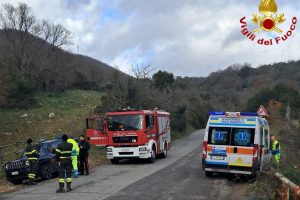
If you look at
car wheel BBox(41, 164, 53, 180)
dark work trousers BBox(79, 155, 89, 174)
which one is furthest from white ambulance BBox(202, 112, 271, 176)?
car wheel BBox(41, 164, 53, 180)

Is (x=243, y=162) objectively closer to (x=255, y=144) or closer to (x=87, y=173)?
(x=255, y=144)

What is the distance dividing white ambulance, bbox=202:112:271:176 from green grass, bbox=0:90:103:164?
17019 mm

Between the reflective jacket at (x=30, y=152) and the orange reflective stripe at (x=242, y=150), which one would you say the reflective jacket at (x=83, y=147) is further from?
the orange reflective stripe at (x=242, y=150)

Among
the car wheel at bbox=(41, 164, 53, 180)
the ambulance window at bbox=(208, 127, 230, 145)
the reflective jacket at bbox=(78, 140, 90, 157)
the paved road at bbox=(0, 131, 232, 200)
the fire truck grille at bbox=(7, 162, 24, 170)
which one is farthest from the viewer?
the reflective jacket at bbox=(78, 140, 90, 157)

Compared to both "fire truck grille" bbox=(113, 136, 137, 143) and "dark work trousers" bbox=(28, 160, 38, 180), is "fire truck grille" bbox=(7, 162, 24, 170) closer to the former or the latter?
"dark work trousers" bbox=(28, 160, 38, 180)

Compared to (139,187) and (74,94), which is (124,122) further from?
(74,94)

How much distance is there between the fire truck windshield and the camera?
23125 millimetres

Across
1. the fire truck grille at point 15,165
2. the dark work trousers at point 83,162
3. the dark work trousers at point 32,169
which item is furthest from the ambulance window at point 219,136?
the fire truck grille at point 15,165

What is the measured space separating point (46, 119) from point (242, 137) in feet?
109

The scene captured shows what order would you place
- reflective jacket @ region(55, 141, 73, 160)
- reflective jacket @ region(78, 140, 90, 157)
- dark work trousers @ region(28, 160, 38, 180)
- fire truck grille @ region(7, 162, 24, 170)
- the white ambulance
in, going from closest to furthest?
1. reflective jacket @ region(55, 141, 73, 160)
2. the white ambulance
3. dark work trousers @ region(28, 160, 38, 180)
4. fire truck grille @ region(7, 162, 24, 170)
5. reflective jacket @ region(78, 140, 90, 157)

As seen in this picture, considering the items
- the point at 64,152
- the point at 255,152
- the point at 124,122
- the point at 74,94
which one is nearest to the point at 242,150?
the point at 255,152

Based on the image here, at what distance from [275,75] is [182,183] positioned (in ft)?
293

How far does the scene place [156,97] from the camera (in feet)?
146

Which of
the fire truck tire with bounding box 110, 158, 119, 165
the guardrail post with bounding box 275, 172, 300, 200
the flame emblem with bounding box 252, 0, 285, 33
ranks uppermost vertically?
the flame emblem with bounding box 252, 0, 285, 33
